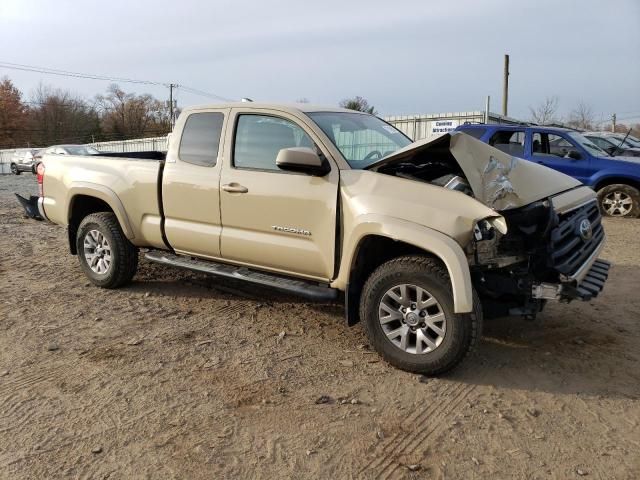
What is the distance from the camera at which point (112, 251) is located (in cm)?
553

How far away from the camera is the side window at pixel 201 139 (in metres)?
4.81

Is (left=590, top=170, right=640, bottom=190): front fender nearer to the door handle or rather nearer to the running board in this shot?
the running board

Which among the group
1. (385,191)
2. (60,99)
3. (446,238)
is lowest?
(446,238)

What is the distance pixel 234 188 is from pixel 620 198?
8660 mm

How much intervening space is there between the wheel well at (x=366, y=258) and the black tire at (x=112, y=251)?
2706mm

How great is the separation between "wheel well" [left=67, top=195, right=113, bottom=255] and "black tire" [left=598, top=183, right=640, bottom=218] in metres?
8.89

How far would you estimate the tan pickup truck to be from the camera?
3.59 m

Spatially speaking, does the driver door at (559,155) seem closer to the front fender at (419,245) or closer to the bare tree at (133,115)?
the front fender at (419,245)

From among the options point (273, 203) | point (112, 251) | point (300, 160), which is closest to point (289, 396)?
point (273, 203)

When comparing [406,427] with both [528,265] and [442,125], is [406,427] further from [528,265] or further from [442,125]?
[442,125]

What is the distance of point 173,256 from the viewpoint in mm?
5328

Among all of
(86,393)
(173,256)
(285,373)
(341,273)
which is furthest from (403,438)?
(173,256)

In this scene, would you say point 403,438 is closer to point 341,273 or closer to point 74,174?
point 341,273

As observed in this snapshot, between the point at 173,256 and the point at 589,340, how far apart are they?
12.5 ft
